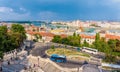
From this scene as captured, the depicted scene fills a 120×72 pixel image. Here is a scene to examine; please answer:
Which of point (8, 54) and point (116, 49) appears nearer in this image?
point (8, 54)

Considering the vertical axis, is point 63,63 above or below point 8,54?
below

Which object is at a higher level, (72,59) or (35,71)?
(35,71)

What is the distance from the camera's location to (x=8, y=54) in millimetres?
38406

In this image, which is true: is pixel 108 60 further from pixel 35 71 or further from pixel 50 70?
pixel 35 71

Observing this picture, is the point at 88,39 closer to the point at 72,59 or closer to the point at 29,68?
the point at 72,59

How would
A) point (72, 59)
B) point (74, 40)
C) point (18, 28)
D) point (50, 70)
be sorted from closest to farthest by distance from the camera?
point (50, 70)
point (72, 59)
point (18, 28)
point (74, 40)

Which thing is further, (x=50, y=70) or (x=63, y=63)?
(x=63, y=63)

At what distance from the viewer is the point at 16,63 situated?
1299 inches

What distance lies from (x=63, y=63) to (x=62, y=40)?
2688 centimetres

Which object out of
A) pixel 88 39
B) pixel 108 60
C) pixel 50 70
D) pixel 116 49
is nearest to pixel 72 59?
pixel 108 60

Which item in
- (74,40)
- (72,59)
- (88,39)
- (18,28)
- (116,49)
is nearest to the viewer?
(72,59)

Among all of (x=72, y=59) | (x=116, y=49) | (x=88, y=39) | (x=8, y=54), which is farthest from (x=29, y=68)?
(x=88, y=39)

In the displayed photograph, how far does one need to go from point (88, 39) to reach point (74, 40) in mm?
19094

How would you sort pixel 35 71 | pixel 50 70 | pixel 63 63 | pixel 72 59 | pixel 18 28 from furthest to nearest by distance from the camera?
1. pixel 18 28
2. pixel 72 59
3. pixel 63 63
4. pixel 50 70
5. pixel 35 71
